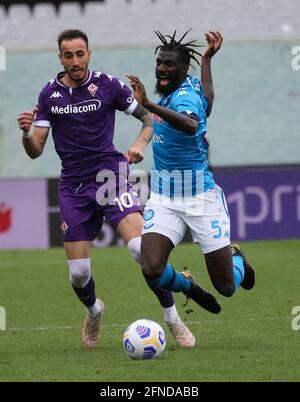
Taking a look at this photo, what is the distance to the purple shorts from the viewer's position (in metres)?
8.96

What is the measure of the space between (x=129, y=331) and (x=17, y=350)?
1066mm

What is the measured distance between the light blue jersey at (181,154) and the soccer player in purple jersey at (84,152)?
40 cm

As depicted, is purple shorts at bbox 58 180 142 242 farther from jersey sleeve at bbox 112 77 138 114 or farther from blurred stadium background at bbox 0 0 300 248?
blurred stadium background at bbox 0 0 300 248

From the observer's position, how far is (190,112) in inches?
325

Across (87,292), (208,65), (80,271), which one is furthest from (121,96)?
(87,292)

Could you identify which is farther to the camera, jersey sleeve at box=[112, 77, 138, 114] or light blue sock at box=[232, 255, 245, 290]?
jersey sleeve at box=[112, 77, 138, 114]

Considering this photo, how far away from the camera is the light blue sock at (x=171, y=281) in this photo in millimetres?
8547

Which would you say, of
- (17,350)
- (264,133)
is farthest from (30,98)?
(17,350)

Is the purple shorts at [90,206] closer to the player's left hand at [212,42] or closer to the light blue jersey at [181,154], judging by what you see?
the light blue jersey at [181,154]

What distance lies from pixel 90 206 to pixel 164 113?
1.30 meters

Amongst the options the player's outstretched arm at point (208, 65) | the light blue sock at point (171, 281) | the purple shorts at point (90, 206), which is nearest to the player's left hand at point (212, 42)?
the player's outstretched arm at point (208, 65)

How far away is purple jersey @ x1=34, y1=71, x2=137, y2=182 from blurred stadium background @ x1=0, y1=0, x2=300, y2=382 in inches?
55.6

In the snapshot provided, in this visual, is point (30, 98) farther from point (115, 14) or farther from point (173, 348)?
point (173, 348)

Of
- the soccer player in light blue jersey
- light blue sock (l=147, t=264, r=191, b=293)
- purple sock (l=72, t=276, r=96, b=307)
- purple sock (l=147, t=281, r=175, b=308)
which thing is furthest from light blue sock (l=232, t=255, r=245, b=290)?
purple sock (l=72, t=276, r=96, b=307)
